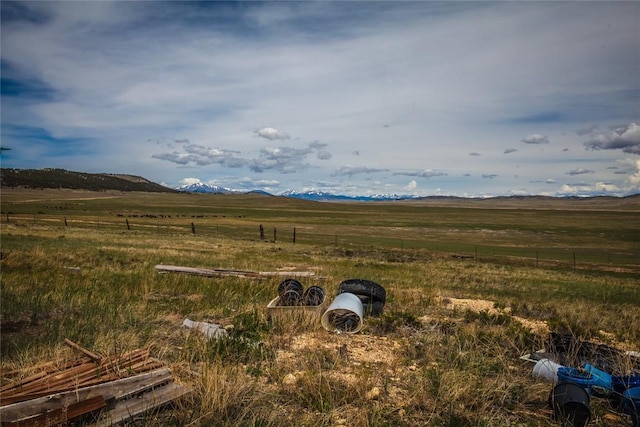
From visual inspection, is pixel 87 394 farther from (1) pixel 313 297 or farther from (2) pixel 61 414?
(1) pixel 313 297

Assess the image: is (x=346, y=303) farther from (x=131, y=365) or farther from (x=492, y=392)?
(x=131, y=365)

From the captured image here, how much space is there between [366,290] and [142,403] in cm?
642

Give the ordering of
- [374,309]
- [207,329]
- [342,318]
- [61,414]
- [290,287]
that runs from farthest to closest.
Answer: [290,287] < [374,309] < [342,318] < [207,329] < [61,414]

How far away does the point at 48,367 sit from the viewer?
5.30 meters

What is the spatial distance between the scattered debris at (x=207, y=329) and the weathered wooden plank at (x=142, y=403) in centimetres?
176

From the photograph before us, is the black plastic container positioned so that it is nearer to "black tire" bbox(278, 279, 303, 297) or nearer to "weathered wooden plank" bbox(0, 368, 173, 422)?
"weathered wooden plank" bbox(0, 368, 173, 422)

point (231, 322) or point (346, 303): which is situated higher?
point (346, 303)

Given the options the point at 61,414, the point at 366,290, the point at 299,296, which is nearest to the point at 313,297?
the point at 299,296

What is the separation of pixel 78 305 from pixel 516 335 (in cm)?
897

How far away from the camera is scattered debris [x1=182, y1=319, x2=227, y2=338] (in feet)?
22.5

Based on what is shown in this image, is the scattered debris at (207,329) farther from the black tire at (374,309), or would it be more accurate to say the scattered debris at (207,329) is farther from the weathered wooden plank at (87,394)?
the black tire at (374,309)

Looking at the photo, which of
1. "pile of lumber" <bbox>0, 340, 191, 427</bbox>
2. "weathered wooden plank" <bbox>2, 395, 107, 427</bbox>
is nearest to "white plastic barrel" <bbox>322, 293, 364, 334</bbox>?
"pile of lumber" <bbox>0, 340, 191, 427</bbox>

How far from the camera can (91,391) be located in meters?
4.32

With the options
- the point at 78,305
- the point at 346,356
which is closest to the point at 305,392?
the point at 346,356
